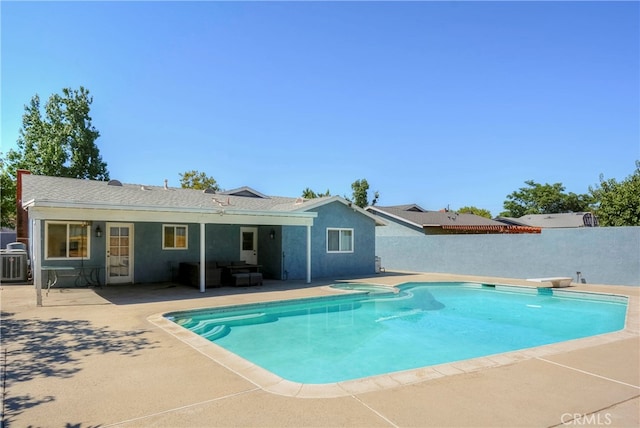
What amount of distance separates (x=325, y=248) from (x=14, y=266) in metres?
12.2

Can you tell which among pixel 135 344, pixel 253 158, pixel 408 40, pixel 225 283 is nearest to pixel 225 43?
pixel 408 40

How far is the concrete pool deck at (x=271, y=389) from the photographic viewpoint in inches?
147

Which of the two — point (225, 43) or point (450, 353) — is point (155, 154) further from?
point (450, 353)

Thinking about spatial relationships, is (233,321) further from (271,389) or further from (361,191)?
(361,191)

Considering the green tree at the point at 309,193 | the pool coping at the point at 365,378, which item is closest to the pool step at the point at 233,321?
the pool coping at the point at 365,378

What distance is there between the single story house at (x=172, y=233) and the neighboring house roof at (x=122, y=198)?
0.03m

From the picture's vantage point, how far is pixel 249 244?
17.8m

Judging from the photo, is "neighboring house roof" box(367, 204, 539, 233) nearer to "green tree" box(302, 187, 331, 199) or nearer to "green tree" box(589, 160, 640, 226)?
"green tree" box(589, 160, 640, 226)

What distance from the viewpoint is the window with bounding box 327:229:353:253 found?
18.2 m

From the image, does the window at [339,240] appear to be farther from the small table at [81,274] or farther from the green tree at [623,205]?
the green tree at [623,205]

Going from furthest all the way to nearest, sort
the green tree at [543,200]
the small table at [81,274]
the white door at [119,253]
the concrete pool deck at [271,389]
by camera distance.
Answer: the green tree at [543,200]
the white door at [119,253]
the small table at [81,274]
the concrete pool deck at [271,389]

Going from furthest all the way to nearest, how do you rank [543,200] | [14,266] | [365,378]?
1. [543,200]
2. [14,266]
3. [365,378]

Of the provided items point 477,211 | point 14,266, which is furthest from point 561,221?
point 14,266

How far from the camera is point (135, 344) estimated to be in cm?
639
